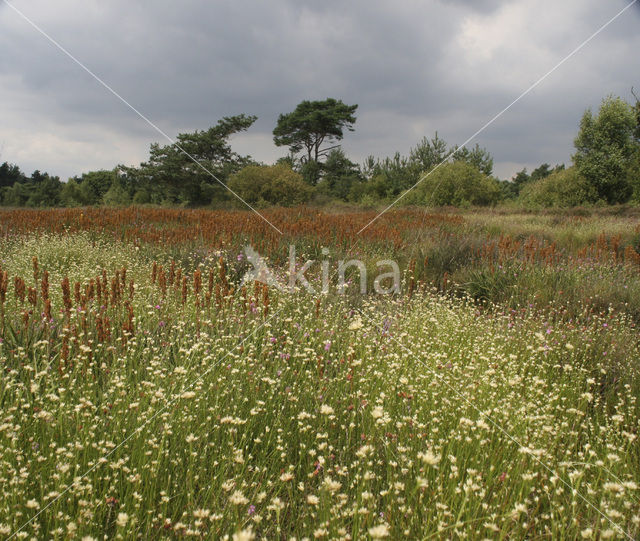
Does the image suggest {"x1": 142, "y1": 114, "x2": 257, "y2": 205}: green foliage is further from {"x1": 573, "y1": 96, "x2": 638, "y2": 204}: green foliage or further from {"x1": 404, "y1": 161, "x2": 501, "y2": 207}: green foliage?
{"x1": 573, "y1": 96, "x2": 638, "y2": 204}: green foliage

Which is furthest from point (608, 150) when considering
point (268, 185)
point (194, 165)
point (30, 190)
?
point (30, 190)

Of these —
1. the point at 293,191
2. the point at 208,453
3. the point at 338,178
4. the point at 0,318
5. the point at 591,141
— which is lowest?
the point at 208,453

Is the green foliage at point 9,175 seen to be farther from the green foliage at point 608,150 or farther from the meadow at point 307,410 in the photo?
the green foliage at point 608,150

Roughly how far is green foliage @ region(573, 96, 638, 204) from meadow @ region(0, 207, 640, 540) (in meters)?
27.9

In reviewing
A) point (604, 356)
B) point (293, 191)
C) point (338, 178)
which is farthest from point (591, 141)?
point (604, 356)

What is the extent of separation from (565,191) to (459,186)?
331 inches

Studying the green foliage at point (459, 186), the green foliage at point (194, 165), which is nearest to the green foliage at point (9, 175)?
the green foliage at point (194, 165)

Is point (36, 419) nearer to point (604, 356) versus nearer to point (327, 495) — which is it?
point (327, 495)

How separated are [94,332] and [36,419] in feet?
4.80

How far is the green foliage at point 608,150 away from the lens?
29.4 meters

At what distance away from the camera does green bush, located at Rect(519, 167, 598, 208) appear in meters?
29.7

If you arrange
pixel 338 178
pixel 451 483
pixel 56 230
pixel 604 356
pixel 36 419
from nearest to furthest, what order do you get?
1. pixel 451 483
2. pixel 36 419
3. pixel 604 356
4. pixel 56 230
5. pixel 338 178

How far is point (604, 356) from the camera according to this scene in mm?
3852

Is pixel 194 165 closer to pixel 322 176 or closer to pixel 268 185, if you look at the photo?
pixel 268 185
